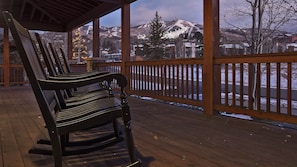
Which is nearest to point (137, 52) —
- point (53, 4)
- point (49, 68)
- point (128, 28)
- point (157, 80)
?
point (128, 28)

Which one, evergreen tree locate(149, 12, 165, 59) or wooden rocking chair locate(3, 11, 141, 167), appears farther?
evergreen tree locate(149, 12, 165, 59)

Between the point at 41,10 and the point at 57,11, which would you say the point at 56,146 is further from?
the point at 57,11

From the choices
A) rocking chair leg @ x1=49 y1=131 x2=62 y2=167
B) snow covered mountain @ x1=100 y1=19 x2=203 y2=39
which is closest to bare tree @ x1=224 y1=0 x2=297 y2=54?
snow covered mountain @ x1=100 y1=19 x2=203 y2=39

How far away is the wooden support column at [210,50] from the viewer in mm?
3812

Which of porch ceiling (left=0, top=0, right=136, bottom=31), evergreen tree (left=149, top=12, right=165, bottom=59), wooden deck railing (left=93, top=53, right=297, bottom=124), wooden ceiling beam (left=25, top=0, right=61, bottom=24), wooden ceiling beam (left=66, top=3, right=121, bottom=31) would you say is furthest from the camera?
wooden ceiling beam (left=25, top=0, right=61, bottom=24)

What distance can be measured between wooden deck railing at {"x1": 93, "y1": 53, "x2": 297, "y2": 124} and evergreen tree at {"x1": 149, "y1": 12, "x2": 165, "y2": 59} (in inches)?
65.5

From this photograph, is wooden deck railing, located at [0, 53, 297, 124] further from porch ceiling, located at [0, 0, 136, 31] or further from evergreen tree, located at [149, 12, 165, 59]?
porch ceiling, located at [0, 0, 136, 31]

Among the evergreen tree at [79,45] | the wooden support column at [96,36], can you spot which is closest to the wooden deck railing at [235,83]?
the wooden support column at [96,36]

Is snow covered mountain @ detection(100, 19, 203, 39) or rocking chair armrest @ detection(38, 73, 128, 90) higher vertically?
snow covered mountain @ detection(100, 19, 203, 39)

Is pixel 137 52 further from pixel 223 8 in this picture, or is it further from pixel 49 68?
pixel 49 68

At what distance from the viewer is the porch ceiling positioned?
766 centimetres

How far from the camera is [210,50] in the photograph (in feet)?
12.5

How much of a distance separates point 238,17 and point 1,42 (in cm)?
916

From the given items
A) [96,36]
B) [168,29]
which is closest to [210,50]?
[168,29]
